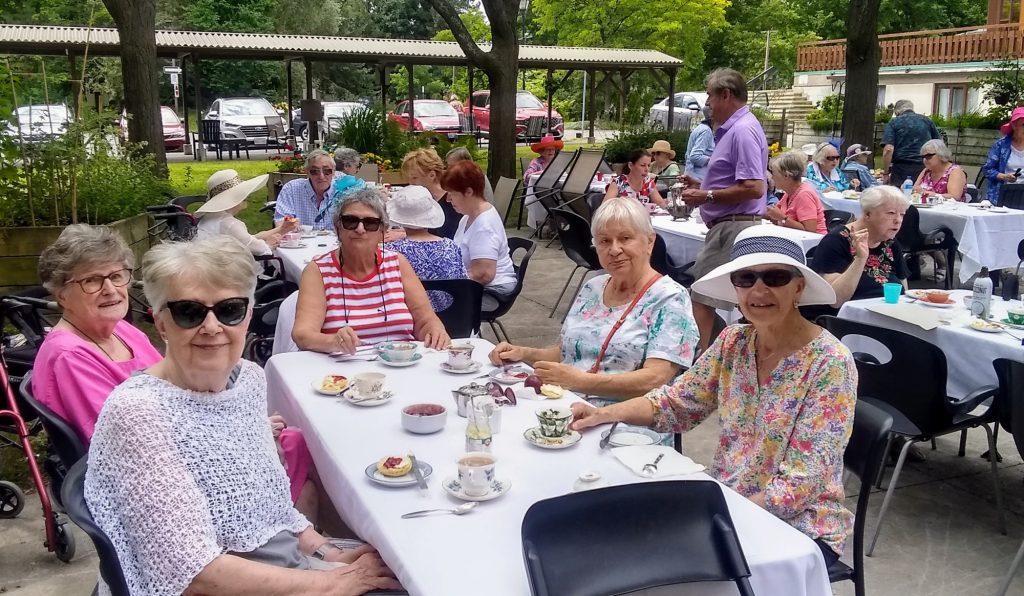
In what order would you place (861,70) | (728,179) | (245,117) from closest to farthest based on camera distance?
(728,179) < (861,70) < (245,117)

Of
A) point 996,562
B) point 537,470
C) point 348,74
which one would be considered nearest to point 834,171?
point 996,562

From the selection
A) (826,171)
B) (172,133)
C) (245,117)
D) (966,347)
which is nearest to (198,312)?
(966,347)

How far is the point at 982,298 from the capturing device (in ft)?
13.2

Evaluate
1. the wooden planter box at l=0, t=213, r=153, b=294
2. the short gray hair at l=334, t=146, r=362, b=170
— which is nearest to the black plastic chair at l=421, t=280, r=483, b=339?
the wooden planter box at l=0, t=213, r=153, b=294

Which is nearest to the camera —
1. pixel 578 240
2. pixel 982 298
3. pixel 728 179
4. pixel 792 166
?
pixel 982 298

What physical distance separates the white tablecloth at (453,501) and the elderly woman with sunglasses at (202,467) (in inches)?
6.6

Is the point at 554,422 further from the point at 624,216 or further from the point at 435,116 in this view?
the point at 435,116

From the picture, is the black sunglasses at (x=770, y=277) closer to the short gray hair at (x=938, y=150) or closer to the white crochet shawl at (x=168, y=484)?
the white crochet shawl at (x=168, y=484)

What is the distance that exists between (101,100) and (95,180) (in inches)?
72.9

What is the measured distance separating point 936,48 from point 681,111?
960 cm

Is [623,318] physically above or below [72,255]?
below

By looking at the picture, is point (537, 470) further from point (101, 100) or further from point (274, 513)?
point (101, 100)

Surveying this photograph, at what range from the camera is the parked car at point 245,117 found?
70.8 ft

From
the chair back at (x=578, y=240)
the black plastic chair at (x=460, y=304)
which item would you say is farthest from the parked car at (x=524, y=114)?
the black plastic chair at (x=460, y=304)
